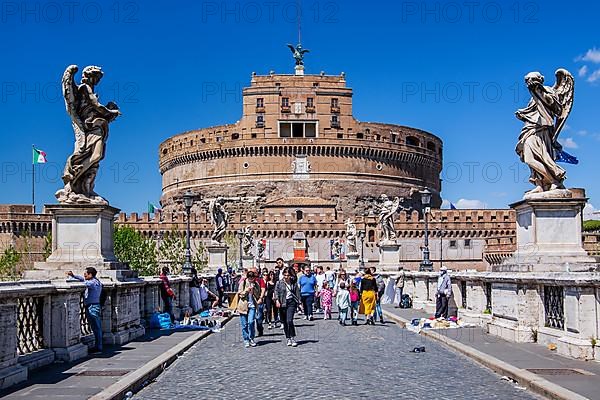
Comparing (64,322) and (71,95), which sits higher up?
(71,95)

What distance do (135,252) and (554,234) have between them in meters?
53.2

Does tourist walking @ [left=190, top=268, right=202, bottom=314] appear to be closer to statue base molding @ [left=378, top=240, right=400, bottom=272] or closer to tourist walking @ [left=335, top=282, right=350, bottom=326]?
tourist walking @ [left=335, top=282, right=350, bottom=326]

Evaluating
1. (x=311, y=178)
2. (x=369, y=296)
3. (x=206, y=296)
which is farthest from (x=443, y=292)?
(x=311, y=178)

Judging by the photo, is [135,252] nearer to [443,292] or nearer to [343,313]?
[343,313]

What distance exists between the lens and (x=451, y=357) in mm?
12164

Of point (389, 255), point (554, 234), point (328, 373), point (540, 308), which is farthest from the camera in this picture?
point (389, 255)

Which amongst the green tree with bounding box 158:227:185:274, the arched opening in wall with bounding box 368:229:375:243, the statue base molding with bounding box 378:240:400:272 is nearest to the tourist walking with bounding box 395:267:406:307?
the statue base molding with bounding box 378:240:400:272

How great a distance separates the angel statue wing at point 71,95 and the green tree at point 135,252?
4748 centimetres

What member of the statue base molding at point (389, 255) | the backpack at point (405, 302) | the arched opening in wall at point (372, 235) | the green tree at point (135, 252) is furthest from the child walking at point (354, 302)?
the arched opening in wall at point (372, 235)

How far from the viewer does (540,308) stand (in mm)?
12016

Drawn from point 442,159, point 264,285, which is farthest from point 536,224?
point 442,159

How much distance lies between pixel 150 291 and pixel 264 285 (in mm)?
2317

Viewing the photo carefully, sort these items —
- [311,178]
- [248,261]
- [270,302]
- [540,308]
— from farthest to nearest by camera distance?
[311,178]
[248,261]
[270,302]
[540,308]

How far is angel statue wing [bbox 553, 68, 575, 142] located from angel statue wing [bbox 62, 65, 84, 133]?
738 centimetres
